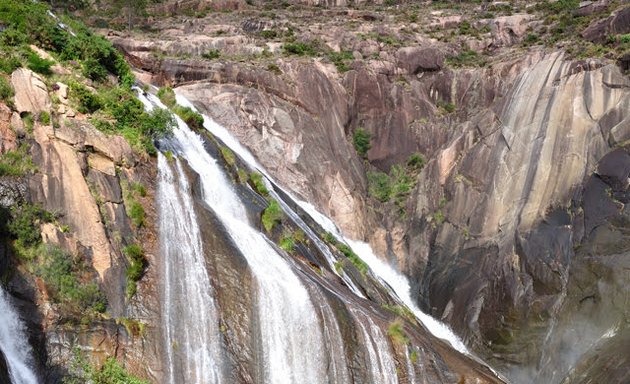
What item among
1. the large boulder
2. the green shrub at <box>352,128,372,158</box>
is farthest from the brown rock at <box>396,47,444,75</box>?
the large boulder

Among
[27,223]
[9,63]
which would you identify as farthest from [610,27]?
[27,223]

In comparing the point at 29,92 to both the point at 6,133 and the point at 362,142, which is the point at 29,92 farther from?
the point at 362,142

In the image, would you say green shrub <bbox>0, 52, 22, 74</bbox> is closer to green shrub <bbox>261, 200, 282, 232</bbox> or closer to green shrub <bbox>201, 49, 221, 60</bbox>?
green shrub <bbox>261, 200, 282, 232</bbox>

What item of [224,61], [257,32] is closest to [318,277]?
[224,61]

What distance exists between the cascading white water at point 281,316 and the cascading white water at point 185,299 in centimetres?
160

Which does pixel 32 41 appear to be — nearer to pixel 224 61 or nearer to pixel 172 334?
pixel 172 334

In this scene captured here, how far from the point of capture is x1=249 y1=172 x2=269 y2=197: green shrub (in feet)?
90.4

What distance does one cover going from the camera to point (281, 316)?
18359 millimetres

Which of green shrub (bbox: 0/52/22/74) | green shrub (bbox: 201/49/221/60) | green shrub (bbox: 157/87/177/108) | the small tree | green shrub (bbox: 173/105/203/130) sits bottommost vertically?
green shrub (bbox: 173/105/203/130)

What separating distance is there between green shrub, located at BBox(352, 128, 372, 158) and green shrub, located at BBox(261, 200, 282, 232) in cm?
1932

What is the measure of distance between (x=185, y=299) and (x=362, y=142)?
27.7m

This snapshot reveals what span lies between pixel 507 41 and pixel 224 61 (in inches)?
1120

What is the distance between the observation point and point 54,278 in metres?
16.2

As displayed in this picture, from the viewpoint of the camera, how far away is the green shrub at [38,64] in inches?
842
